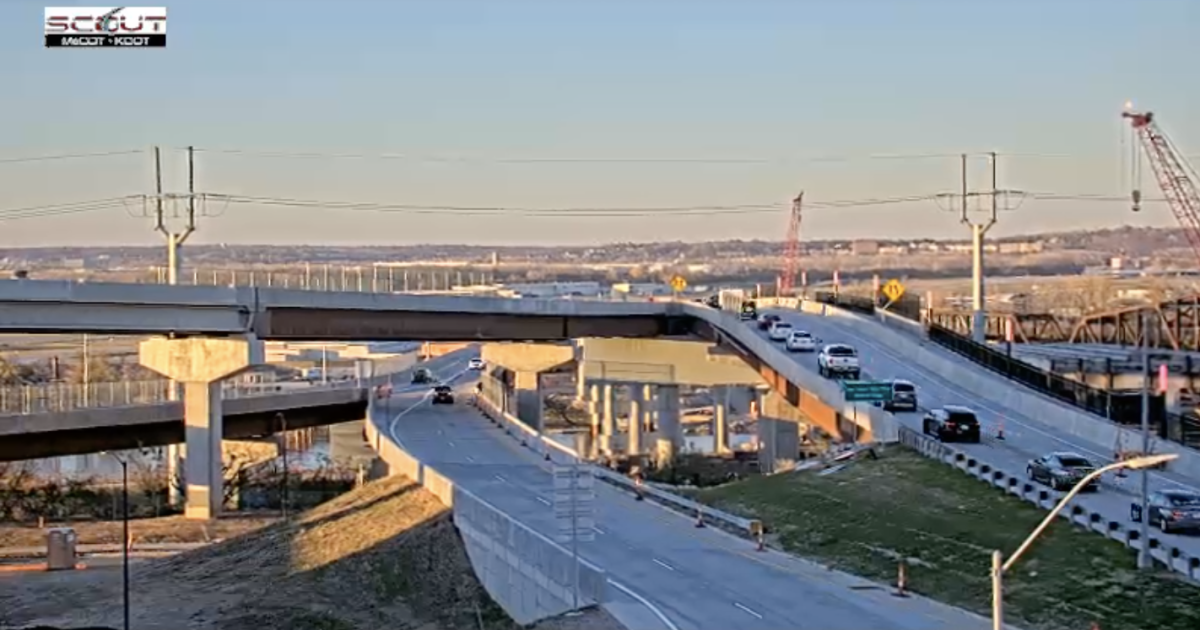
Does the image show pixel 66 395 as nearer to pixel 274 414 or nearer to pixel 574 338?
pixel 274 414

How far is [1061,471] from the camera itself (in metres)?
51.5

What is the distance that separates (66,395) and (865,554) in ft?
192

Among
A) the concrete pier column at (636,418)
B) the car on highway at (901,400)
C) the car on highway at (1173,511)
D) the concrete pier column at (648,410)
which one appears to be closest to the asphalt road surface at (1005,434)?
the car on highway at (1173,511)

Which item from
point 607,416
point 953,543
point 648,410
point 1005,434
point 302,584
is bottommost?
point 648,410

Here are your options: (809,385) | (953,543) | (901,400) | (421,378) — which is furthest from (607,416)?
(953,543)

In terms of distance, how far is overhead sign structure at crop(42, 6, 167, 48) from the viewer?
7162cm

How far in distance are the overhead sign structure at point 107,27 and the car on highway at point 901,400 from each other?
35785 millimetres

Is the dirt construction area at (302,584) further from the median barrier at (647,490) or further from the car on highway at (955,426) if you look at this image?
the car on highway at (955,426)

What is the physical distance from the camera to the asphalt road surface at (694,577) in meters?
38.7

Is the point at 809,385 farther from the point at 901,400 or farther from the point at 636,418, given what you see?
the point at 636,418

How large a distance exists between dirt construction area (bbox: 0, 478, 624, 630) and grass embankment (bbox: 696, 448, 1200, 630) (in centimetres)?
1099

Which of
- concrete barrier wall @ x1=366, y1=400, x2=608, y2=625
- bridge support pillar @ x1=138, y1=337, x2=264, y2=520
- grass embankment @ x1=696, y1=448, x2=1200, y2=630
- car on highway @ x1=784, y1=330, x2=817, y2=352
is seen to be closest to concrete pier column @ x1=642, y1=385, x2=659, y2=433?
car on highway @ x1=784, y1=330, x2=817, y2=352

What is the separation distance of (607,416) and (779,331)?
253 feet

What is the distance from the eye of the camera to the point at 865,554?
4812 cm
